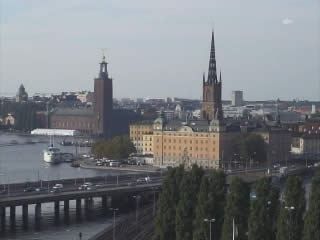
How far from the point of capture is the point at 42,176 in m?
22.5

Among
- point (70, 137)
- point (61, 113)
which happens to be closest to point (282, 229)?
Result: point (70, 137)

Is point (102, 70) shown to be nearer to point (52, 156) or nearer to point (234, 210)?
point (52, 156)

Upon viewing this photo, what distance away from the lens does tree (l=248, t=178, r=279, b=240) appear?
9.43 metres

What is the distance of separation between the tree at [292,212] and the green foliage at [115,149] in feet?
58.5

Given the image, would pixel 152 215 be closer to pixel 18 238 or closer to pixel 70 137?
pixel 18 238

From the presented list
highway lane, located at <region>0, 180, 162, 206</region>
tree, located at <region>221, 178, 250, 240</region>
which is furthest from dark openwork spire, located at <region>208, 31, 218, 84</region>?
tree, located at <region>221, 178, 250, 240</region>

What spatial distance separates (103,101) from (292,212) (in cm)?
2961

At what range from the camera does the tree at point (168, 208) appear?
1030 cm

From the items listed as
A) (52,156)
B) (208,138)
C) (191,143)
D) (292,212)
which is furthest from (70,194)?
(52,156)

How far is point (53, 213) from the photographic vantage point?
623 inches

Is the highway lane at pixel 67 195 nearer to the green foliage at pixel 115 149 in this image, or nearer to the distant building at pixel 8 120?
the green foliage at pixel 115 149

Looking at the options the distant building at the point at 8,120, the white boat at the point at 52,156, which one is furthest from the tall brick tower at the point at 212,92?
the distant building at the point at 8,120

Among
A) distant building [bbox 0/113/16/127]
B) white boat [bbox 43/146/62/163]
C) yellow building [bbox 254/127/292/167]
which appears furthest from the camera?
distant building [bbox 0/113/16/127]

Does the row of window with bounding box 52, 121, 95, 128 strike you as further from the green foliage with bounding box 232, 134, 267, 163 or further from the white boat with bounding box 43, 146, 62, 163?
the green foliage with bounding box 232, 134, 267, 163
